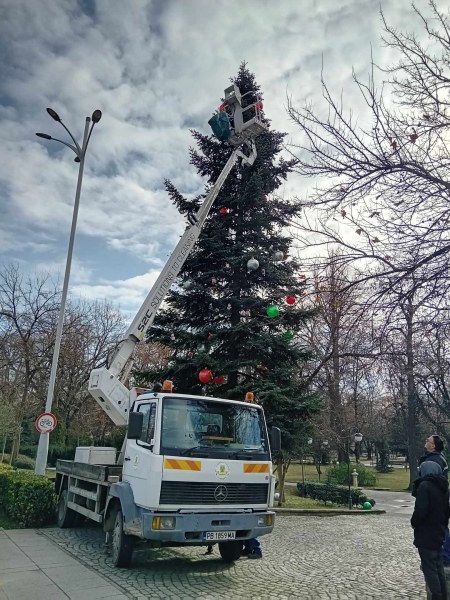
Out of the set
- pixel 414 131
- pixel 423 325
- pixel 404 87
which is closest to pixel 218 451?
pixel 423 325

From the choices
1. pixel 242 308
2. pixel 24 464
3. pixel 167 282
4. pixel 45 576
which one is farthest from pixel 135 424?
pixel 24 464

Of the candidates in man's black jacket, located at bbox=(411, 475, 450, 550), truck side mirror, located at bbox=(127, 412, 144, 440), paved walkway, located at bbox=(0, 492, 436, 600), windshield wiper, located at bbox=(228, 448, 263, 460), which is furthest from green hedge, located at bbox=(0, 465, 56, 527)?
man's black jacket, located at bbox=(411, 475, 450, 550)

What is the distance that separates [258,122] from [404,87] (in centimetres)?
635

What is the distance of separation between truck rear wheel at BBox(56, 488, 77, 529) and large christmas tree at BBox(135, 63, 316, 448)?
453 centimetres

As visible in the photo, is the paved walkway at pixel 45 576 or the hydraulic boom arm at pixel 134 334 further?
the hydraulic boom arm at pixel 134 334

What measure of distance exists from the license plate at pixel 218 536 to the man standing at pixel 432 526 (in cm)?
245

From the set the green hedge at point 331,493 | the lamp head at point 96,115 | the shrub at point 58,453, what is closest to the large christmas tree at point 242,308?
the lamp head at point 96,115

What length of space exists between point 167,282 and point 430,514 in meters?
7.30

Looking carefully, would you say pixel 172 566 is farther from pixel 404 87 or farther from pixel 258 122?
pixel 258 122

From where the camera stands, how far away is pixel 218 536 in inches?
243

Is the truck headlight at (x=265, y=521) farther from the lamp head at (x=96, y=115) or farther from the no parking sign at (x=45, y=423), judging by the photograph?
the lamp head at (x=96, y=115)

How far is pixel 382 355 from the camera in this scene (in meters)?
6.55

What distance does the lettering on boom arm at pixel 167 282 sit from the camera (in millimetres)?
10109

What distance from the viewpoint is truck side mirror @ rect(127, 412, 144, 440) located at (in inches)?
264
